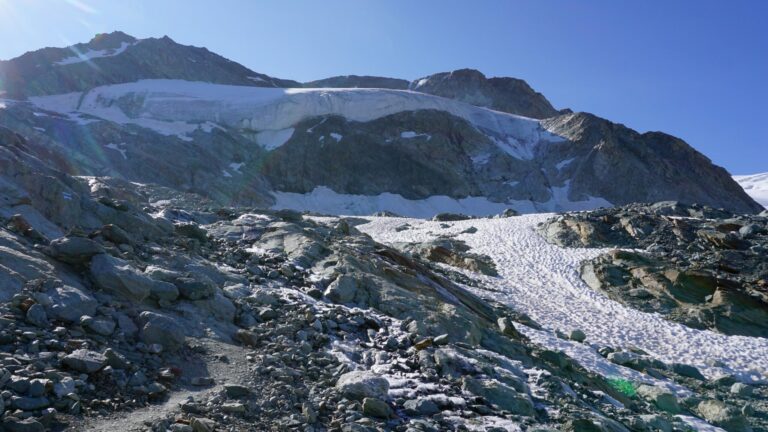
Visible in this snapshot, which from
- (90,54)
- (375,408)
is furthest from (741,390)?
(90,54)

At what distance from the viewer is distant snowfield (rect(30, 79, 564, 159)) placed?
7988cm

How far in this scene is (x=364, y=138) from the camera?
8262 centimetres

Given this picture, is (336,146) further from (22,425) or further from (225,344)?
(22,425)

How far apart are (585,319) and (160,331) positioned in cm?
1638

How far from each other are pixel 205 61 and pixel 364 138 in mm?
56520

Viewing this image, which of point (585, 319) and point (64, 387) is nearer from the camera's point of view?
point (64, 387)

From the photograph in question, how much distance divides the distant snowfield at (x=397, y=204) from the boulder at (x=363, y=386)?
58.5 m

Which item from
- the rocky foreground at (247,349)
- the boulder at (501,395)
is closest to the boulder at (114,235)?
the rocky foreground at (247,349)

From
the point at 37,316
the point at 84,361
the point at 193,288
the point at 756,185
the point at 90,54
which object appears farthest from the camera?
the point at 756,185

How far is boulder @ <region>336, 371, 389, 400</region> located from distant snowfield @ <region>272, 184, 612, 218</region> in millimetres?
58456

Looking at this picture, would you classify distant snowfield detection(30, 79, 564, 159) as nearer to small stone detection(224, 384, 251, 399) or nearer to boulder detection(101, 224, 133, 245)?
boulder detection(101, 224, 133, 245)

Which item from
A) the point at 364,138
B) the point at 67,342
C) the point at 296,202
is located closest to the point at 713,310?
the point at 67,342

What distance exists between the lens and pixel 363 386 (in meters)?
7.49

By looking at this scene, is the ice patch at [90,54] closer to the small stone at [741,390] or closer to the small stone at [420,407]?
the small stone at [741,390]
